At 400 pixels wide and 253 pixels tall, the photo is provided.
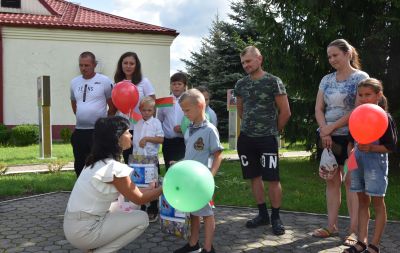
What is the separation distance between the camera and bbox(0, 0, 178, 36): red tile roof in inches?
715

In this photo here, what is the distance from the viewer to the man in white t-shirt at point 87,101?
5.00 meters

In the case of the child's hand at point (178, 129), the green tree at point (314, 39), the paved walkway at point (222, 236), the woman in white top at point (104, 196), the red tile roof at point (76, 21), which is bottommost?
the paved walkway at point (222, 236)

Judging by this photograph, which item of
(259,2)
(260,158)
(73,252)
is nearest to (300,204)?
(260,158)

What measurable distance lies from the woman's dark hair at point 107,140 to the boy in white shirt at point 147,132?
128 cm

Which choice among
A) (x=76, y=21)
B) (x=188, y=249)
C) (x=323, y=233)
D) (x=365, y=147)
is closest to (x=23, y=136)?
(x=76, y=21)

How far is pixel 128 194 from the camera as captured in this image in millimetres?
3273

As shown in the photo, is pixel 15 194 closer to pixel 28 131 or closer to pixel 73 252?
pixel 73 252

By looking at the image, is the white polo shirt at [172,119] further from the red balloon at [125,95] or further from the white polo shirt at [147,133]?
Answer: the red balloon at [125,95]

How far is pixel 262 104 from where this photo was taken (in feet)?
14.4

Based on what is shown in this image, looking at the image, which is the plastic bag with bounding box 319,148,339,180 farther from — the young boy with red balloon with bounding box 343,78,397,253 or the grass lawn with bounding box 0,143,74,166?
the grass lawn with bounding box 0,143,74,166

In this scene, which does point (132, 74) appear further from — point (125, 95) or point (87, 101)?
point (87, 101)

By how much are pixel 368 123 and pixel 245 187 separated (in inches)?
153

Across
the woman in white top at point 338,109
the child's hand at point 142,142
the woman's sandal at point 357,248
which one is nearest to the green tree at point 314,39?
the woman in white top at point 338,109

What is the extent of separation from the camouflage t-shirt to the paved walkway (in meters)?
1.07
